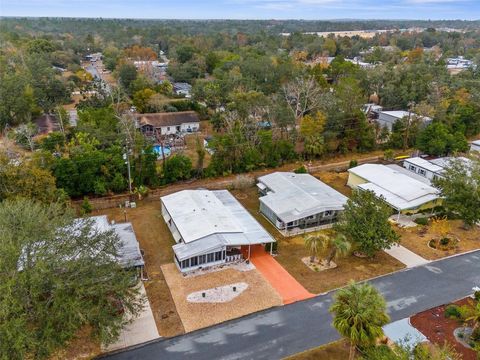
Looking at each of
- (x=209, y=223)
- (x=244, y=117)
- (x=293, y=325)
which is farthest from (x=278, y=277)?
(x=244, y=117)

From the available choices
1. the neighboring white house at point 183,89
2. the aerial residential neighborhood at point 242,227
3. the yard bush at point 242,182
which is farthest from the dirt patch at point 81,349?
the neighboring white house at point 183,89

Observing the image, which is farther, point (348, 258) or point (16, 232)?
point (348, 258)

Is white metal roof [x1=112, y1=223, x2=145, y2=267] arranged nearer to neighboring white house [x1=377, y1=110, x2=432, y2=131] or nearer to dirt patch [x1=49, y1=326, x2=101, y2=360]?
dirt patch [x1=49, y1=326, x2=101, y2=360]

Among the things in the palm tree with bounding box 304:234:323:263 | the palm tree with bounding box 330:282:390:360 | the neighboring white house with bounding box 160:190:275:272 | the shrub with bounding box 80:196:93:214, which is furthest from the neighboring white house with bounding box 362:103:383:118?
the palm tree with bounding box 330:282:390:360

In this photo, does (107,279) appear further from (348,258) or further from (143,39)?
(143,39)

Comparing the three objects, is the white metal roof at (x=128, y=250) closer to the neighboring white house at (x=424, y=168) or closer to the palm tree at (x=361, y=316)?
the palm tree at (x=361, y=316)

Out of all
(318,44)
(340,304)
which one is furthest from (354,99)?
(318,44)

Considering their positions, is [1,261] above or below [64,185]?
above
